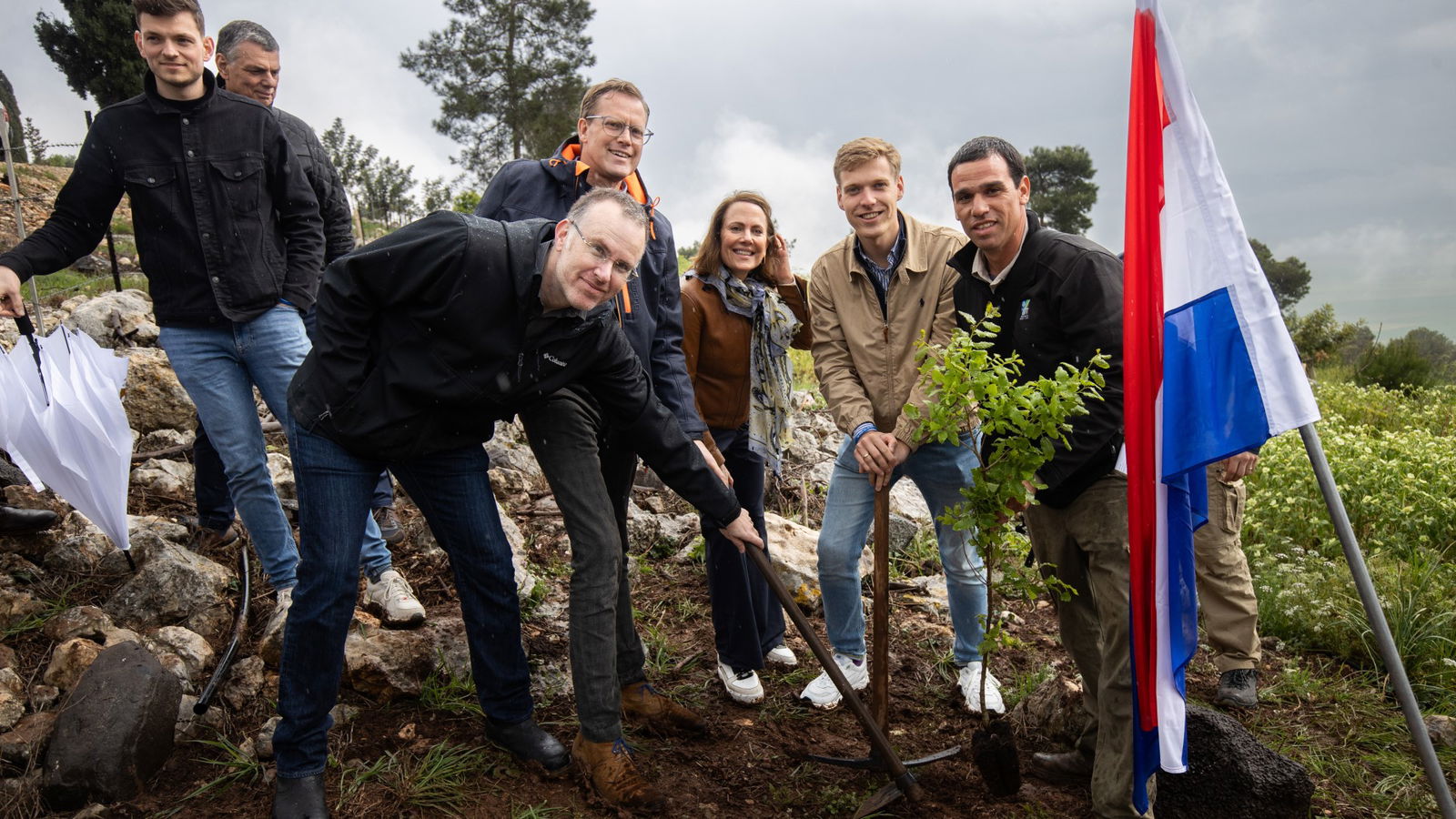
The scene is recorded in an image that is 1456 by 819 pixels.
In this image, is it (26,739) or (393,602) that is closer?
(26,739)

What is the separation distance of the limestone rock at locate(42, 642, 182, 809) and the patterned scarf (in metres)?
2.46

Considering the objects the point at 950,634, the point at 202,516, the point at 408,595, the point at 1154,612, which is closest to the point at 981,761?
the point at 1154,612

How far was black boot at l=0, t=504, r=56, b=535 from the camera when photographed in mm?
4398

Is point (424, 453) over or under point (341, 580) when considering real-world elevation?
over

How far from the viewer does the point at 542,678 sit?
13.4ft

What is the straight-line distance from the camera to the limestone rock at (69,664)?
365 centimetres

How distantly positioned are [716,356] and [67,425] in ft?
8.50

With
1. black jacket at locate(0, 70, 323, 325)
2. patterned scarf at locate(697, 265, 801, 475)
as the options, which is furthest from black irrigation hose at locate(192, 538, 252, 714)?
patterned scarf at locate(697, 265, 801, 475)

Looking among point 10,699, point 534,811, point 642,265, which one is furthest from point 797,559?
point 10,699

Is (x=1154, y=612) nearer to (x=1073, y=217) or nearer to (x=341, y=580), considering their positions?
(x=341, y=580)

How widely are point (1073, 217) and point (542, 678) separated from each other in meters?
39.4

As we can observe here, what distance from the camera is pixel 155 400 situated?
232 inches

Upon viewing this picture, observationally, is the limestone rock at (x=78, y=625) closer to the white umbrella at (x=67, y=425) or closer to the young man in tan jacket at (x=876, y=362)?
the white umbrella at (x=67, y=425)

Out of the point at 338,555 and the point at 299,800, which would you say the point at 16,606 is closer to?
the point at 299,800
